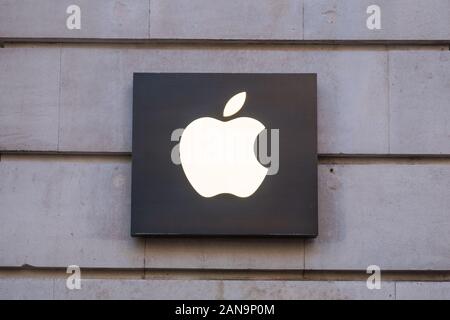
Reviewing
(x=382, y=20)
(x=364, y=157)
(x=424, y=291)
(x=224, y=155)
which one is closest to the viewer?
(x=424, y=291)

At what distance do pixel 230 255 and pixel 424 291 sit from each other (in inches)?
74.0

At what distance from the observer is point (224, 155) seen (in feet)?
29.6

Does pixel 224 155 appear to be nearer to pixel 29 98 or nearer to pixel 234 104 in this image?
pixel 234 104

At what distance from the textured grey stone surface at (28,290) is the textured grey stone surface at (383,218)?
251 centimetres

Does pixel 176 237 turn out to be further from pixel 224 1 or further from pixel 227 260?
pixel 224 1

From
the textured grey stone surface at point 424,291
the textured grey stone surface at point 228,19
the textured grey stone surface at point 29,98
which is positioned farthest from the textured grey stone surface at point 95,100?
the textured grey stone surface at point 424,291

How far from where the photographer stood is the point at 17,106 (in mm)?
9250

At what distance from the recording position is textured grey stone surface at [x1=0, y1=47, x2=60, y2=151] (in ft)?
30.1

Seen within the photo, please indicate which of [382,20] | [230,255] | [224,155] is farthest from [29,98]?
[382,20]

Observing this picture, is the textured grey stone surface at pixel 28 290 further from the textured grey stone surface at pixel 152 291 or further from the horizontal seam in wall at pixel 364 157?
the horizontal seam in wall at pixel 364 157

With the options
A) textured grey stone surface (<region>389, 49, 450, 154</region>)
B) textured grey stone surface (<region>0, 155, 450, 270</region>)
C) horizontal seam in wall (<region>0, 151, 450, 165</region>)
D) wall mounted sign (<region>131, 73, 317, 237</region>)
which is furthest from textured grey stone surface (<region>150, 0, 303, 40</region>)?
textured grey stone surface (<region>0, 155, 450, 270</region>)

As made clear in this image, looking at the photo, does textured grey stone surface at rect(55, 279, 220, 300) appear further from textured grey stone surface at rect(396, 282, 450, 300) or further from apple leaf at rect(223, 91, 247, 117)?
textured grey stone surface at rect(396, 282, 450, 300)

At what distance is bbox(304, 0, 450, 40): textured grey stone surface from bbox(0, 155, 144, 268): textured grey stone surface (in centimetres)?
234
